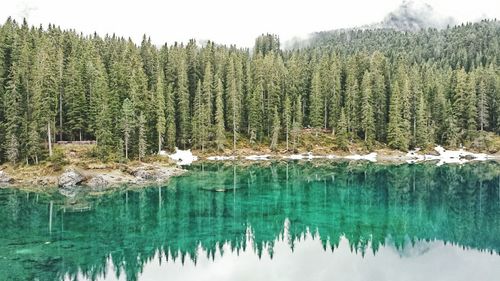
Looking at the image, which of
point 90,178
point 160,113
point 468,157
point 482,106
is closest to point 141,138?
point 160,113

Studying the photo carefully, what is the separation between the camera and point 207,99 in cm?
10944

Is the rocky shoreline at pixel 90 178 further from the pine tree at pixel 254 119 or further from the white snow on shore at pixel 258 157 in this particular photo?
the pine tree at pixel 254 119

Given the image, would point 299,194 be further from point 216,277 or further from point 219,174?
point 216,277

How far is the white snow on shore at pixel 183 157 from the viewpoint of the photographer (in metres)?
93.6

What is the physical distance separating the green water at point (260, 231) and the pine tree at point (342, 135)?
34733 millimetres

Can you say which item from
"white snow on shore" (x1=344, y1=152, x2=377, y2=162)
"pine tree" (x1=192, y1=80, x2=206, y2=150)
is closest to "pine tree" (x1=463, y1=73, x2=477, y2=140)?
"white snow on shore" (x1=344, y1=152, x2=377, y2=162)

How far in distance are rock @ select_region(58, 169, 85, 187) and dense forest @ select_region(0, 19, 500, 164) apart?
1034cm

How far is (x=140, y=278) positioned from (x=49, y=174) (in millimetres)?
44040

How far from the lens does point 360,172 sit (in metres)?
82.1

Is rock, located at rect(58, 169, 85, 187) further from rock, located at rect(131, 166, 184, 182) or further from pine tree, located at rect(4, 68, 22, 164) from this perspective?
pine tree, located at rect(4, 68, 22, 164)

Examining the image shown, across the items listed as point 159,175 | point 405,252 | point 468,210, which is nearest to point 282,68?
point 159,175

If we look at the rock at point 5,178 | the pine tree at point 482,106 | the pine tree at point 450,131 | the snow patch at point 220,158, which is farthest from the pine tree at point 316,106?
the rock at point 5,178

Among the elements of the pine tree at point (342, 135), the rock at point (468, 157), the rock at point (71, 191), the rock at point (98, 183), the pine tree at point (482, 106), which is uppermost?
the pine tree at point (482, 106)

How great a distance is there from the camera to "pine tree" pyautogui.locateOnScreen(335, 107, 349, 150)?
351 ft
